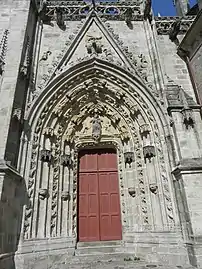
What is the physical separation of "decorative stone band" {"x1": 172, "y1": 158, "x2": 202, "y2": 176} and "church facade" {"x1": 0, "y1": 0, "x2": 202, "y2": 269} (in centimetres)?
2

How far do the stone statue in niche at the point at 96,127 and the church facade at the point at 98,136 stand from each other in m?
0.03

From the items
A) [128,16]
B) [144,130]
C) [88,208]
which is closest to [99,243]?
[88,208]

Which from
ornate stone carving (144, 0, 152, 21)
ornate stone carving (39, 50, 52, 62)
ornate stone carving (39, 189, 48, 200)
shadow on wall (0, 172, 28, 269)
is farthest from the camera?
ornate stone carving (144, 0, 152, 21)

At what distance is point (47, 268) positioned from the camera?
184 inches

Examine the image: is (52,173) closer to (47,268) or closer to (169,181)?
(47,268)

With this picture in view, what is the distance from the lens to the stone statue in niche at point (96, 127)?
21.8ft

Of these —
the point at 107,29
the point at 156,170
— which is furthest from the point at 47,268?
the point at 107,29

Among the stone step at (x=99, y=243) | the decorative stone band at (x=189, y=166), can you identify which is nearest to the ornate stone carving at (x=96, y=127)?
the decorative stone band at (x=189, y=166)

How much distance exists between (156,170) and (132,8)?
618cm

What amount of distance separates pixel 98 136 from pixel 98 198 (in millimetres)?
1765

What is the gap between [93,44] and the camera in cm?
705

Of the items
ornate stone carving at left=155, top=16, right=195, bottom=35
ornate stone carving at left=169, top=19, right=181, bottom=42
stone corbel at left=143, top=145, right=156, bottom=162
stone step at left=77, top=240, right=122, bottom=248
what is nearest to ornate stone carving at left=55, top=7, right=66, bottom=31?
ornate stone carving at left=155, top=16, right=195, bottom=35

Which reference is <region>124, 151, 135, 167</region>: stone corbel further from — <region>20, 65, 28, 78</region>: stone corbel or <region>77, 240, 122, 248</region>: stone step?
<region>20, 65, 28, 78</region>: stone corbel

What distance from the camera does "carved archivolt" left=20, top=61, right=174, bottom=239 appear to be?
539 centimetres
